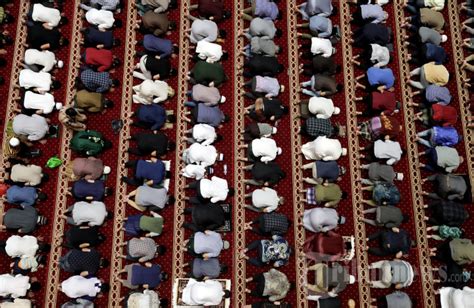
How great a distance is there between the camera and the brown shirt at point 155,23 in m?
7.47

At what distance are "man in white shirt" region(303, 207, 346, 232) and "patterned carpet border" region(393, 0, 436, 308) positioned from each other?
112cm

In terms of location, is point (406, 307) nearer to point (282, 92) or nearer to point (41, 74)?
point (282, 92)

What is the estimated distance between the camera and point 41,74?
7.09 metres

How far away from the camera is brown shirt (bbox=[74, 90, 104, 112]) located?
7.02 meters

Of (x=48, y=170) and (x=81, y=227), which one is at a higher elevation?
(x=48, y=170)

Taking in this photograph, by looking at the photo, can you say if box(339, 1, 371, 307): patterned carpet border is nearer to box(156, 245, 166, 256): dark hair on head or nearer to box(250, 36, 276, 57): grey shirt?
box(250, 36, 276, 57): grey shirt

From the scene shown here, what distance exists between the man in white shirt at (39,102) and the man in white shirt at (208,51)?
2032 millimetres

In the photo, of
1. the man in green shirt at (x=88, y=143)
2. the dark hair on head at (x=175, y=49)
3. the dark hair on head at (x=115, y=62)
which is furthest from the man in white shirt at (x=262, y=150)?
the dark hair on head at (x=115, y=62)

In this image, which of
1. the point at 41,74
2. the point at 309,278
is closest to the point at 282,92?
the point at 309,278

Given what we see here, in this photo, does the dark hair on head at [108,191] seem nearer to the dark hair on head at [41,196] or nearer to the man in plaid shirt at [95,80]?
the dark hair on head at [41,196]

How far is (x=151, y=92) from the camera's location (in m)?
7.15

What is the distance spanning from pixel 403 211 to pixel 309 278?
1.64 meters

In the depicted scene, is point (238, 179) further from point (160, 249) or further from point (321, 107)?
point (321, 107)

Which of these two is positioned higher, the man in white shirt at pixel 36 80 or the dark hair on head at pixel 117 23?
the dark hair on head at pixel 117 23
